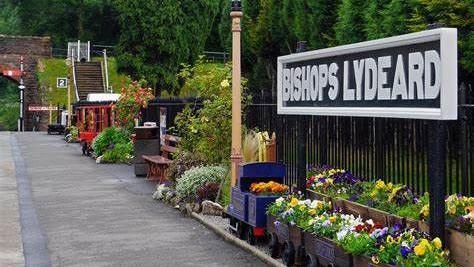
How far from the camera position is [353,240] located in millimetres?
6590

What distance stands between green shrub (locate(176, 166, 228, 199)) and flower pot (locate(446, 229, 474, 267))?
24.6 ft

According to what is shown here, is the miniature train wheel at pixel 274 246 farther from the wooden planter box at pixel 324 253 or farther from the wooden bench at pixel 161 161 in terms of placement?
the wooden bench at pixel 161 161

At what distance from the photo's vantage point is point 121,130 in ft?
85.5

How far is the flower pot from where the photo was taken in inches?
229

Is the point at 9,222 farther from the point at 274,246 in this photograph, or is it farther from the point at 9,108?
the point at 9,108

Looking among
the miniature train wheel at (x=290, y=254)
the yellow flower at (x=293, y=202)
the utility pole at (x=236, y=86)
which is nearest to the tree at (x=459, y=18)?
the utility pole at (x=236, y=86)

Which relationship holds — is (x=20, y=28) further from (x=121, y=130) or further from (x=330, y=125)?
(x=330, y=125)

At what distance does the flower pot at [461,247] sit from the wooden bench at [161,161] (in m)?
12.0

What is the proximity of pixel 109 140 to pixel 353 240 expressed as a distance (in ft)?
65.7

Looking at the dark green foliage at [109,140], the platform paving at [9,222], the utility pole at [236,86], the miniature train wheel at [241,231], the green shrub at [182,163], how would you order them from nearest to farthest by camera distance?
the platform paving at [9,222], the miniature train wheel at [241,231], the utility pole at [236,86], the green shrub at [182,163], the dark green foliage at [109,140]

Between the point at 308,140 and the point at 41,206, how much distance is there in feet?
20.9

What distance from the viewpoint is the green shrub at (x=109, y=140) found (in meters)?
25.5

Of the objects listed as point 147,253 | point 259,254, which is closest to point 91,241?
point 147,253

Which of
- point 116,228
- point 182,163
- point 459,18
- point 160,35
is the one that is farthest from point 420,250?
point 160,35
